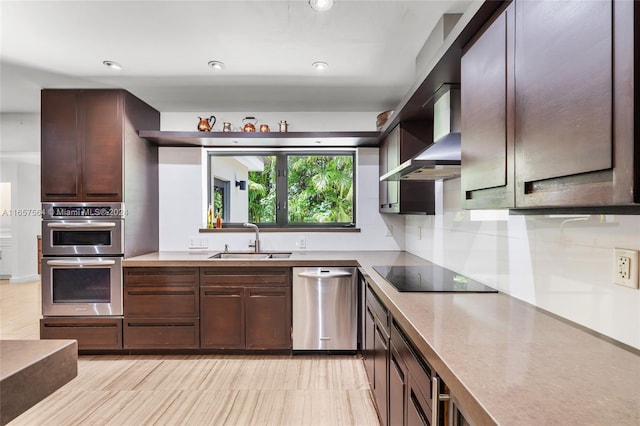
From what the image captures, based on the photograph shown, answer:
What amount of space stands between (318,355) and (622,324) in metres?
2.33

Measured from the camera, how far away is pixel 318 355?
9.46 feet

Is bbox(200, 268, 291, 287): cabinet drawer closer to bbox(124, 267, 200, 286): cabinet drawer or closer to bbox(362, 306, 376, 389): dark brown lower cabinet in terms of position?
bbox(124, 267, 200, 286): cabinet drawer

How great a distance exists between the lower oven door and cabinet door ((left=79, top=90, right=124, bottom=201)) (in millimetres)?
578

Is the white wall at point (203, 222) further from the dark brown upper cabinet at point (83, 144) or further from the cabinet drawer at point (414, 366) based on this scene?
the cabinet drawer at point (414, 366)

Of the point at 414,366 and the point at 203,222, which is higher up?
the point at 203,222

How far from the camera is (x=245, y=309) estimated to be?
2.83 m

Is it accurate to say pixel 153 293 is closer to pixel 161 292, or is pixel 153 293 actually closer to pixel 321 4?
pixel 161 292

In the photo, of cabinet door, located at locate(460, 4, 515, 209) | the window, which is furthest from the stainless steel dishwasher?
cabinet door, located at locate(460, 4, 515, 209)

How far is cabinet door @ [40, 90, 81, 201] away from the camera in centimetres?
278

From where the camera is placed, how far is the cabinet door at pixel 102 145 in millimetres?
2801

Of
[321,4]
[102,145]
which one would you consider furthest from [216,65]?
[102,145]

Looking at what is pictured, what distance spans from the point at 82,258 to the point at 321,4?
2810 millimetres

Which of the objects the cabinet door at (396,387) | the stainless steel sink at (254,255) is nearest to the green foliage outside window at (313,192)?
the stainless steel sink at (254,255)

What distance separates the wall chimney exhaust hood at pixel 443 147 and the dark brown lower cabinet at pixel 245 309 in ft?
4.90
